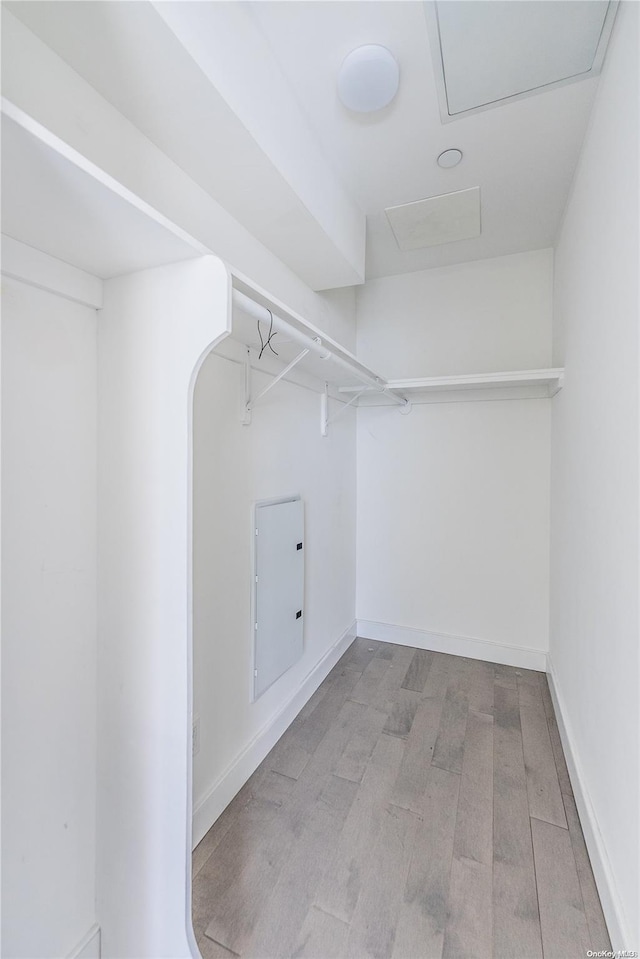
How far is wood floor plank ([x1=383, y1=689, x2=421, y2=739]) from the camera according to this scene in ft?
6.73

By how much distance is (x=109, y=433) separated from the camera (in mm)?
1014

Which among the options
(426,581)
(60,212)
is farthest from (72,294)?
(426,581)

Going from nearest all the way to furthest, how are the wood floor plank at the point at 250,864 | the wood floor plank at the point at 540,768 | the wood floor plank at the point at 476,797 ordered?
the wood floor plank at the point at 250,864
the wood floor plank at the point at 476,797
the wood floor plank at the point at 540,768

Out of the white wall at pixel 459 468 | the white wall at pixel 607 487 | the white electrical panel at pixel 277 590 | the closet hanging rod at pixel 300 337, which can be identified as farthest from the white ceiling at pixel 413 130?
the white electrical panel at pixel 277 590

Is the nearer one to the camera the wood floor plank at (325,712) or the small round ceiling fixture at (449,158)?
the small round ceiling fixture at (449,158)

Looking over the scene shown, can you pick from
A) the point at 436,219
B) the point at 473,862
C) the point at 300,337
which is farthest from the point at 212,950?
the point at 436,219

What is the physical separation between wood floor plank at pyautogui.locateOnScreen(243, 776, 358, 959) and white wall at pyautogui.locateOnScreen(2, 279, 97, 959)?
496 mm

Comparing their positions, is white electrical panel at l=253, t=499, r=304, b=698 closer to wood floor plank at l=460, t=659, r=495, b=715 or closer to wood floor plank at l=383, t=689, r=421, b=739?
wood floor plank at l=383, t=689, r=421, b=739

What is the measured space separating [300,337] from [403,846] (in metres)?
1.89

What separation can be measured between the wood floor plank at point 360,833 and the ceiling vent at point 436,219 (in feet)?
8.98

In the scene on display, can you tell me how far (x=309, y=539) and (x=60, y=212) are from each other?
74.1 inches

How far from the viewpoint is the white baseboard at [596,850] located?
1.09 meters

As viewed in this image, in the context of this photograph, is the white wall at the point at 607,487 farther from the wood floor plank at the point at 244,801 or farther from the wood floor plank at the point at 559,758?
the wood floor plank at the point at 244,801

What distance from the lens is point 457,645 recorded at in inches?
113
